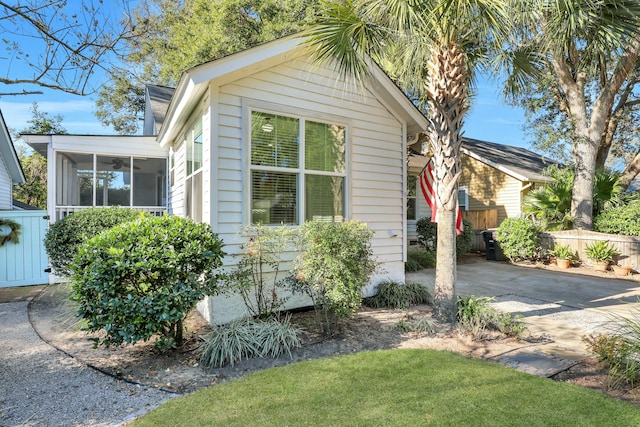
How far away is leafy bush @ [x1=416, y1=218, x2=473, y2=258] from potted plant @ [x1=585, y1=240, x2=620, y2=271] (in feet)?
→ 11.4

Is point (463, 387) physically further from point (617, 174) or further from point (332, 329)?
point (617, 174)

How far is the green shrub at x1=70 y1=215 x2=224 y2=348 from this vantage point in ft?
11.8

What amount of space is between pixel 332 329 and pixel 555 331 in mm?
3338

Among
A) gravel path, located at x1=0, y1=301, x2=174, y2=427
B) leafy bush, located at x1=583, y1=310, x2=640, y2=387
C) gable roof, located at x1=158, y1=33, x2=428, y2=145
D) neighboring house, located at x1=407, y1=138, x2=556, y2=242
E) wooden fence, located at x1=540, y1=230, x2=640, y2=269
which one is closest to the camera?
gravel path, located at x1=0, y1=301, x2=174, y2=427

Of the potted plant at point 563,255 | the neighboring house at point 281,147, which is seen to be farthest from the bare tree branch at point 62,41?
the potted plant at point 563,255

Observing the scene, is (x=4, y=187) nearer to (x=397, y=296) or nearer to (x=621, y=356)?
(x=397, y=296)

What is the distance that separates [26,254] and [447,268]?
30.5 feet

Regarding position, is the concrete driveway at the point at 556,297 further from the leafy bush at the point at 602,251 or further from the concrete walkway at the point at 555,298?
the leafy bush at the point at 602,251

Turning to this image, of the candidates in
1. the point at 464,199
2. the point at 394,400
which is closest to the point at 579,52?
the point at 394,400

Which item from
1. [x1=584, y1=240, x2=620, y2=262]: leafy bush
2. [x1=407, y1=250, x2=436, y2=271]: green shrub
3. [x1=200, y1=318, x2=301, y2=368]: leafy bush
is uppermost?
[x1=584, y1=240, x2=620, y2=262]: leafy bush

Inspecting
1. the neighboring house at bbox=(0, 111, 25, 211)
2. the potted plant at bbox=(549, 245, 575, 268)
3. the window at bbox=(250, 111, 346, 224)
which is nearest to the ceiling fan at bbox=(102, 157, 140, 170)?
the neighboring house at bbox=(0, 111, 25, 211)

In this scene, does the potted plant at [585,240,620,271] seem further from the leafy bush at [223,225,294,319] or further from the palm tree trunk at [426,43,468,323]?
the leafy bush at [223,225,294,319]

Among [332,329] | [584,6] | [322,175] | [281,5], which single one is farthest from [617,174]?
[281,5]

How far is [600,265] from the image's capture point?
10.1 meters
